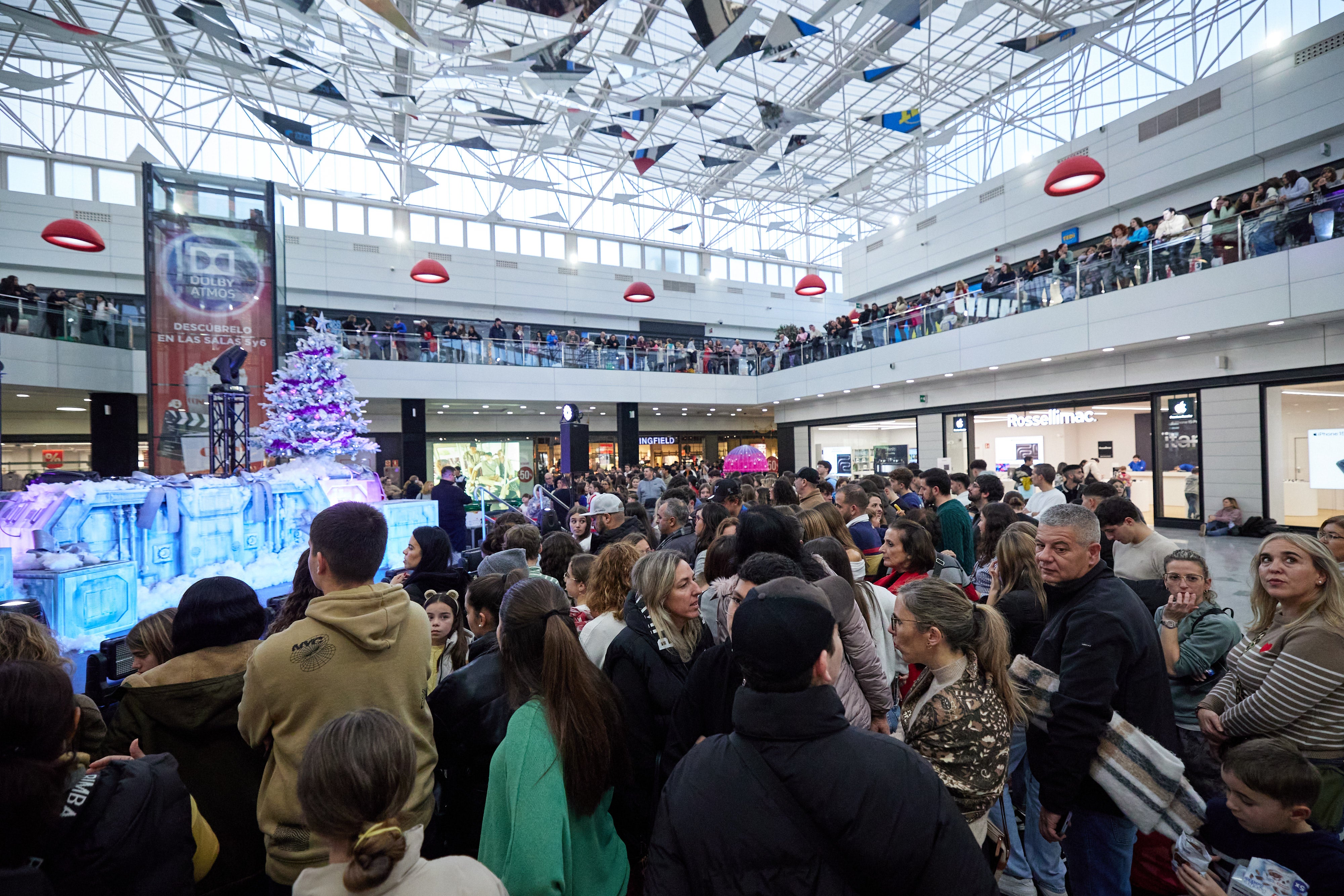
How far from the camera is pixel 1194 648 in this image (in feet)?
10.00

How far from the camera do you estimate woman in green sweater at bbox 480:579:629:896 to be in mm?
1666

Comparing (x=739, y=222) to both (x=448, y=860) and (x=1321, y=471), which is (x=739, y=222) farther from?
(x=448, y=860)

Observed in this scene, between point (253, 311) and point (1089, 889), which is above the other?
point (253, 311)

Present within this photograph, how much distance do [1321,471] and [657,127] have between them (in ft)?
67.6

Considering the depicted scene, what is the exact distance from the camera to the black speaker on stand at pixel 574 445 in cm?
1463

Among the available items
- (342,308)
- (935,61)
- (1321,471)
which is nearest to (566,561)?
(1321,471)

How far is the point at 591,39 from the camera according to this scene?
1794 centimetres

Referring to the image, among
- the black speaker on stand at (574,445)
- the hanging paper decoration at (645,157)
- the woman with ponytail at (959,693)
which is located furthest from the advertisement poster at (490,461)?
the woman with ponytail at (959,693)

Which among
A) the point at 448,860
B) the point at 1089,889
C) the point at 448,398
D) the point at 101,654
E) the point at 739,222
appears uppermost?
the point at 739,222

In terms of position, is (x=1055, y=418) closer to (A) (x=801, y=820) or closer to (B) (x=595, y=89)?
(B) (x=595, y=89)

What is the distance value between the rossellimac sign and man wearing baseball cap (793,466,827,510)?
12.1m

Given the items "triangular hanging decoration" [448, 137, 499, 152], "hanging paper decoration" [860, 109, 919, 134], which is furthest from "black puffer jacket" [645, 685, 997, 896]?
"triangular hanging decoration" [448, 137, 499, 152]

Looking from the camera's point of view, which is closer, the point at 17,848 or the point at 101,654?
the point at 17,848

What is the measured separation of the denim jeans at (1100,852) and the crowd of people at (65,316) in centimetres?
1919
